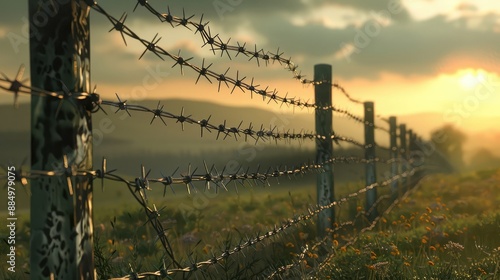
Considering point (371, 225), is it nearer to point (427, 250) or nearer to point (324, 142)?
point (427, 250)

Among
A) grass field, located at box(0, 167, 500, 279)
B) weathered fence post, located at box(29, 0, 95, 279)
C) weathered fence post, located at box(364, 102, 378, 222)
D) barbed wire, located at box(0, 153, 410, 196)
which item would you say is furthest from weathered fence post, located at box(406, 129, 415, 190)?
weathered fence post, located at box(29, 0, 95, 279)

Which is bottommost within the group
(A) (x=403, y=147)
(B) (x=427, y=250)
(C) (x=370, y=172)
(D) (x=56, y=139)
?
(B) (x=427, y=250)

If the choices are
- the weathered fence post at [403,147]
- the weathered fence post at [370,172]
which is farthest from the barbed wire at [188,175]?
the weathered fence post at [403,147]

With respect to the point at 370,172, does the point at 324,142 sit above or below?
above

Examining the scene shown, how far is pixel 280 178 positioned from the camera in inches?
171

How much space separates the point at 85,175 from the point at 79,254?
0.25 meters

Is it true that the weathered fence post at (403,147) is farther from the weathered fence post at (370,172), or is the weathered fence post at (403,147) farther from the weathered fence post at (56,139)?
the weathered fence post at (56,139)

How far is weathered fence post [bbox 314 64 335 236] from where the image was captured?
18.8 ft

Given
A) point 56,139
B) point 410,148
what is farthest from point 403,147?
point 56,139

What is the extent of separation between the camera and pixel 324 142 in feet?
18.8

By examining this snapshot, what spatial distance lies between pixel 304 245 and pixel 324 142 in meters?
0.87

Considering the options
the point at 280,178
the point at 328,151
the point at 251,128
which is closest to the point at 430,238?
the point at 328,151

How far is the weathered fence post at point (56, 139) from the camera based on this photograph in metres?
2.14

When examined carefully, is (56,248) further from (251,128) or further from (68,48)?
(251,128)
